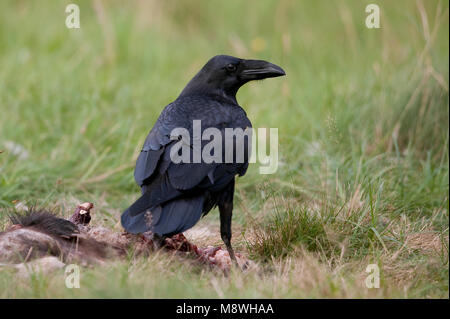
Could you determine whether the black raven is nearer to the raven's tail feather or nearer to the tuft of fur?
the raven's tail feather

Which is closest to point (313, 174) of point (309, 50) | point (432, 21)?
point (309, 50)

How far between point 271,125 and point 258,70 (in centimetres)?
182

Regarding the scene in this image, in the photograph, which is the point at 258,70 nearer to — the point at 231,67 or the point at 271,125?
the point at 231,67

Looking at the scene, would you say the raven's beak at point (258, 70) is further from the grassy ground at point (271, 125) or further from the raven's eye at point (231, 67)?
the grassy ground at point (271, 125)

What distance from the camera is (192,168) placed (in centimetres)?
354

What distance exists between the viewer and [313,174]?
4988 mm

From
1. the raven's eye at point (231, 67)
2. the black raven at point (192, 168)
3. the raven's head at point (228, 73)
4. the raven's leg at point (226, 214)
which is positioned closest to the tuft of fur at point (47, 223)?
the black raven at point (192, 168)

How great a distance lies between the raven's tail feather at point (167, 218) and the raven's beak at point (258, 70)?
109 centimetres

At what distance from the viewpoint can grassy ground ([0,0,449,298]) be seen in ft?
10.7

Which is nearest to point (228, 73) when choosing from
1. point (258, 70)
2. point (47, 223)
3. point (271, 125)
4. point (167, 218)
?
point (258, 70)
